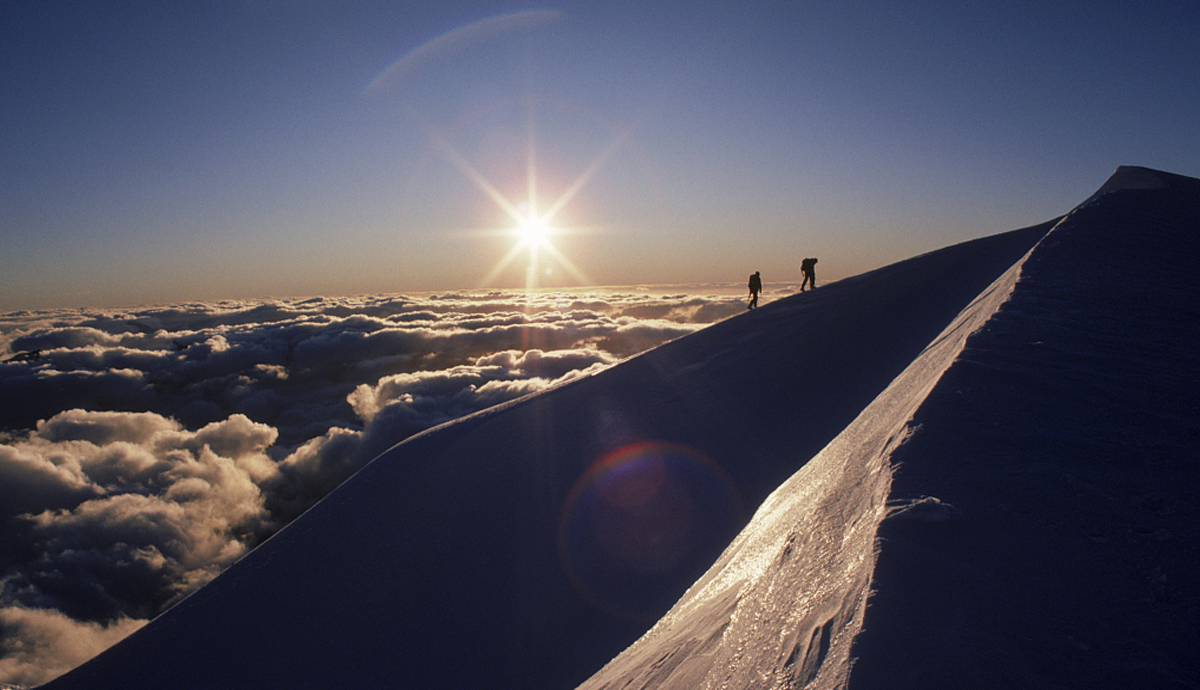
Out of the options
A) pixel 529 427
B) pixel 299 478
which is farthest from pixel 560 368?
pixel 529 427

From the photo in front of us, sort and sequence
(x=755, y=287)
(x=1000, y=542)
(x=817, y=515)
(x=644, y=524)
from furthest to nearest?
(x=755, y=287) < (x=644, y=524) < (x=817, y=515) < (x=1000, y=542)

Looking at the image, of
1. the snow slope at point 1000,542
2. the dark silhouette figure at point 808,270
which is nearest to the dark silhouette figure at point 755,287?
the dark silhouette figure at point 808,270

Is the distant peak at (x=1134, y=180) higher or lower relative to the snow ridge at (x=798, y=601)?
higher

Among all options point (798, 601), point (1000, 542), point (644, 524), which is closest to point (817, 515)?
point (798, 601)

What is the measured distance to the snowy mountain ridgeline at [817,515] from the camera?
1.77 metres

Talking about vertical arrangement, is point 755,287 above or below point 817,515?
above

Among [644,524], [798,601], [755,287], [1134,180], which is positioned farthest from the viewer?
[755,287]

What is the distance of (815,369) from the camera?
11781mm

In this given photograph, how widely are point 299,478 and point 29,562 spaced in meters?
57.8

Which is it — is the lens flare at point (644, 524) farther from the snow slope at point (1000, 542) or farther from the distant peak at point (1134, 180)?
the distant peak at point (1134, 180)

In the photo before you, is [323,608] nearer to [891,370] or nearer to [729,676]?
[729,676]

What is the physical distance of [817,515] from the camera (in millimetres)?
3037

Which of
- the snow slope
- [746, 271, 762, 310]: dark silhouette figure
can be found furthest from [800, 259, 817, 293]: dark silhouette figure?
the snow slope

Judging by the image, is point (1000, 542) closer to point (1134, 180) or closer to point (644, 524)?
point (644, 524)
